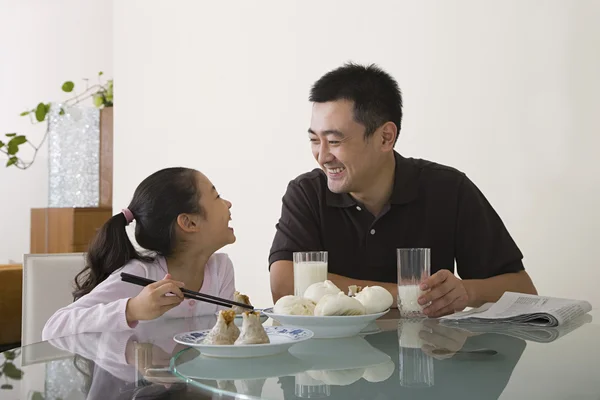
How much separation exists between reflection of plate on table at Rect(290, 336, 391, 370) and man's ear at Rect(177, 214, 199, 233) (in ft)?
2.24

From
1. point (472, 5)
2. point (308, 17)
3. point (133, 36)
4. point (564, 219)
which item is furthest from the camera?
point (133, 36)

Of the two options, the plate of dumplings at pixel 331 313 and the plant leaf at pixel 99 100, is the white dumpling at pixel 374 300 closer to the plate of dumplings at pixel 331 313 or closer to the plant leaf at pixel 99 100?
the plate of dumplings at pixel 331 313

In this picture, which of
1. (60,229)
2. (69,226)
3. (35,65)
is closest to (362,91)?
(69,226)

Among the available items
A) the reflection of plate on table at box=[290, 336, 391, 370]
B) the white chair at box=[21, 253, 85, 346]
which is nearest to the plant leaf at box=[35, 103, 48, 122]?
the white chair at box=[21, 253, 85, 346]

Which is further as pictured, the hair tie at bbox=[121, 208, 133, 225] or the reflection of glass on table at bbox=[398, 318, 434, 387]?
the hair tie at bbox=[121, 208, 133, 225]

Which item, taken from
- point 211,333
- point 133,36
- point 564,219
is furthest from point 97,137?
point 211,333

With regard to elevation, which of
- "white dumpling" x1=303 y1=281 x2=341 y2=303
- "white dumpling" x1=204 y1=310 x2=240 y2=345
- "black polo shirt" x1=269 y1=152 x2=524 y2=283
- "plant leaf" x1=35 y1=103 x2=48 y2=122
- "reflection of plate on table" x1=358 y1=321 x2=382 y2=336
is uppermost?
"plant leaf" x1=35 y1=103 x2=48 y2=122

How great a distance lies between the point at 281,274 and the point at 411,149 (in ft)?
3.42

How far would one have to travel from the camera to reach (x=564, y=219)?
2.36 meters

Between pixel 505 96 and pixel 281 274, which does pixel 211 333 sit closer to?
pixel 281 274

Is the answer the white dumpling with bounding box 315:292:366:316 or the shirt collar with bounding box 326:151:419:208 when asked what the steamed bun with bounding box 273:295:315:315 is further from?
the shirt collar with bounding box 326:151:419:208

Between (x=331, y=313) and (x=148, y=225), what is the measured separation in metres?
0.71

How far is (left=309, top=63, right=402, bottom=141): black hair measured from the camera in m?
2.00

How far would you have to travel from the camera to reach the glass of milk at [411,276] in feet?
4.73
